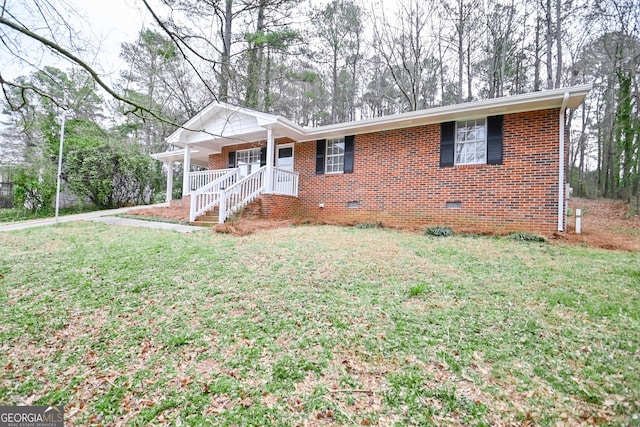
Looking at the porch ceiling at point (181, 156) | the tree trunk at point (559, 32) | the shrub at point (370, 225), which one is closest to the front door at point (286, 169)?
the shrub at point (370, 225)

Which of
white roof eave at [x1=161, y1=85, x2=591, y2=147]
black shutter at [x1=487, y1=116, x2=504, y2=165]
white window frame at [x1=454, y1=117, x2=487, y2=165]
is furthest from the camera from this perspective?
white window frame at [x1=454, y1=117, x2=487, y2=165]

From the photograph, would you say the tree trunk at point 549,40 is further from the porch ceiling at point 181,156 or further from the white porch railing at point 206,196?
the porch ceiling at point 181,156

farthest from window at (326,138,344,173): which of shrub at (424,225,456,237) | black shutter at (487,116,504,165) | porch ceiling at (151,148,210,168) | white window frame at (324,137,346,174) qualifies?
porch ceiling at (151,148,210,168)

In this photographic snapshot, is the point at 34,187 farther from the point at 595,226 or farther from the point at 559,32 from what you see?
the point at 559,32

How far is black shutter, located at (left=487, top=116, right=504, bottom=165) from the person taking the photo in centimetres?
718

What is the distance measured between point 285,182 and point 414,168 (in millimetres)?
4311

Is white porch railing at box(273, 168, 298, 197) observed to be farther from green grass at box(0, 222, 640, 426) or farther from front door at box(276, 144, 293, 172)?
green grass at box(0, 222, 640, 426)

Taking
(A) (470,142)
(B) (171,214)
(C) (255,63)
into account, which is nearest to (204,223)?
(B) (171,214)

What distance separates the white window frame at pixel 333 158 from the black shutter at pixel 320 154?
0.11 metres

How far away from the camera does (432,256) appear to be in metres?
4.83

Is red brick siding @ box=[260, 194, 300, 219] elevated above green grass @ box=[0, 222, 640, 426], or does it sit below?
above

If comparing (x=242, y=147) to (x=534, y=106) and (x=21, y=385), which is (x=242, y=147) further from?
(x=21, y=385)

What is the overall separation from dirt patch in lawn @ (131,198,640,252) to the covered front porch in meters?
0.73

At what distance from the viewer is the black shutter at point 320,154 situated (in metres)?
9.95
